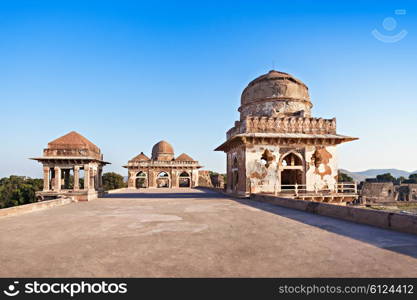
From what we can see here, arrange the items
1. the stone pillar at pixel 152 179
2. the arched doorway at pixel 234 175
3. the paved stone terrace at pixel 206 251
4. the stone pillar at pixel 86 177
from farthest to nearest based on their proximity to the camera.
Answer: the stone pillar at pixel 152 179 → the stone pillar at pixel 86 177 → the arched doorway at pixel 234 175 → the paved stone terrace at pixel 206 251


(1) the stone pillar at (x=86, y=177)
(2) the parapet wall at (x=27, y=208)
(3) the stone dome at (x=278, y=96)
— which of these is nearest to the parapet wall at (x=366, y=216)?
(3) the stone dome at (x=278, y=96)

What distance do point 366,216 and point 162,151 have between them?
43.3 metres

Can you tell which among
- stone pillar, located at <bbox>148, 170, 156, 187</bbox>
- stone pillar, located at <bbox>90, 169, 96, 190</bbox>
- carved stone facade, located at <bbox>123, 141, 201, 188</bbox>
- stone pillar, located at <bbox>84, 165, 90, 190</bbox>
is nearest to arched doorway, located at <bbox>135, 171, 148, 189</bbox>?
carved stone facade, located at <bbox>123, 141, 201, 188</bbox>

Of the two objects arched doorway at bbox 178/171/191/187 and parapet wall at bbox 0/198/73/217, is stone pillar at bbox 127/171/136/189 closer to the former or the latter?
arched doorway at bbox 178/171/191/187

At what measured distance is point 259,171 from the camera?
16359 millimetres

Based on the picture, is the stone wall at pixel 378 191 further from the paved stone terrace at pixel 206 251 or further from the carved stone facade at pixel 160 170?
the paved stone terrace at pixel 206 251

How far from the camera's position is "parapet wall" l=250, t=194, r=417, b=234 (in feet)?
18.7

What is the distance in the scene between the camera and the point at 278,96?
18.6m

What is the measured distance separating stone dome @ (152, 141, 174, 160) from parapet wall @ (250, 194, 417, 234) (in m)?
39.2

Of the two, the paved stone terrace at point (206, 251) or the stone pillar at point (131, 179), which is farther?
the stone pillar at point (131, 179)

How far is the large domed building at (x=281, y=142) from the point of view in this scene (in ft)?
53.5

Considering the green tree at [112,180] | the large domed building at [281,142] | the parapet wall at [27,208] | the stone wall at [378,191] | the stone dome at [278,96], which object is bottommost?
the stone wall at [378,191]

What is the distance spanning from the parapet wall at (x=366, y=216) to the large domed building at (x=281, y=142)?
5866 millimetres

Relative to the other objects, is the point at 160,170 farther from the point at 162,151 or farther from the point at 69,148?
the point at 69,148
